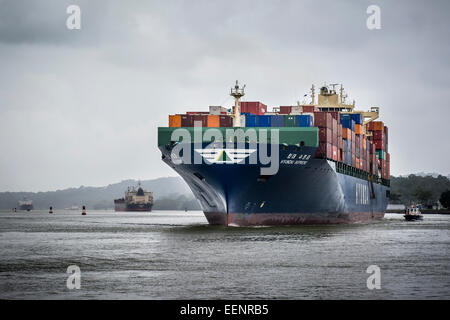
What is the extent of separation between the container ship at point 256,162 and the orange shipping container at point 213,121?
0.24 feet

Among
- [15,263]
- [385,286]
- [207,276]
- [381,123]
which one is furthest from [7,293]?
[381,123]

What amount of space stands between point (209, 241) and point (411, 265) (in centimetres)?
1462

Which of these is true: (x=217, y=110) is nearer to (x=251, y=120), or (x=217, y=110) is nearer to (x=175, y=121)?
(x=251, y=120)

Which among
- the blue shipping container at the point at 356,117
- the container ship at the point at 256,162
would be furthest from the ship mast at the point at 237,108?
the blue shipping container at the point at 356,117

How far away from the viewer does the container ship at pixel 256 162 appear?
46094 millimetres

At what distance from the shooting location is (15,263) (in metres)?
26.5

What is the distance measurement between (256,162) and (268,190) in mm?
2793

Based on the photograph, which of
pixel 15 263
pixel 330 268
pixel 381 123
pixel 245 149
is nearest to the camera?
pixel 330 268

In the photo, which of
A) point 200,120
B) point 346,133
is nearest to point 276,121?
point 200,120

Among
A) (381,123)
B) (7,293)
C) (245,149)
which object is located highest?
(381,123)

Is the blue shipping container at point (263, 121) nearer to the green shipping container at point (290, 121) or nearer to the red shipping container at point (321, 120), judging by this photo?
the green shipping container at point (290, 121)

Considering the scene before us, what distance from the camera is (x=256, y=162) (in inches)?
1805
